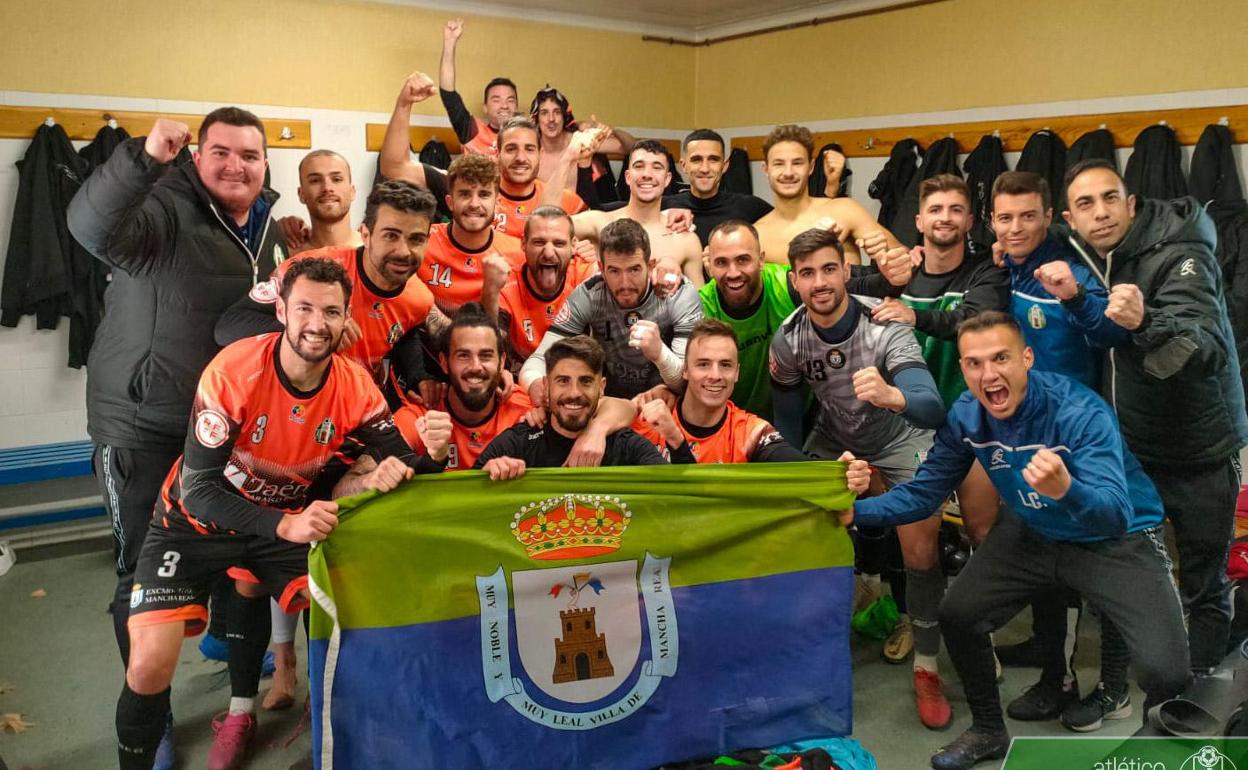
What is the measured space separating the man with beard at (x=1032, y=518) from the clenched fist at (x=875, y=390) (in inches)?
8.6

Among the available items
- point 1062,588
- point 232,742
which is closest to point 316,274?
point 232,742

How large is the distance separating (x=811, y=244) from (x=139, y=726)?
8.68 ft

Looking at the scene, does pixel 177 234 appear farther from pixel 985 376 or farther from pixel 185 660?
pixel 985 376

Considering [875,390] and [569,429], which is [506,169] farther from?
[875,390]

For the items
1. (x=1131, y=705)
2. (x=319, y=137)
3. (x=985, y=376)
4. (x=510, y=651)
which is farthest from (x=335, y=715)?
(x=319, y=137)

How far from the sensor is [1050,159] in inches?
235

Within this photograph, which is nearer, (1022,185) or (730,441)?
(730,441)

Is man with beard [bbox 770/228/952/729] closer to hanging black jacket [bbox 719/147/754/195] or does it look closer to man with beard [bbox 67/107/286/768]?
man with beard [bbox 67/107/286/768]

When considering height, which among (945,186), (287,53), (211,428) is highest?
→ (287,53)

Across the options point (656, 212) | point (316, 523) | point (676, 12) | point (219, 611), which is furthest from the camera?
point (676, 12)

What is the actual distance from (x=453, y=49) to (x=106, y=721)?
453cm

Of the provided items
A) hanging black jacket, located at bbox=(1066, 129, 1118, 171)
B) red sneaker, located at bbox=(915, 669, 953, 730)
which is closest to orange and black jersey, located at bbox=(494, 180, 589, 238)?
red sneaker, located at bbox=(915, 669, 953, 730)

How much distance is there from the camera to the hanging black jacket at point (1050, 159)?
5.96 m

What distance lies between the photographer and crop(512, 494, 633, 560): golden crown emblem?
278cm
